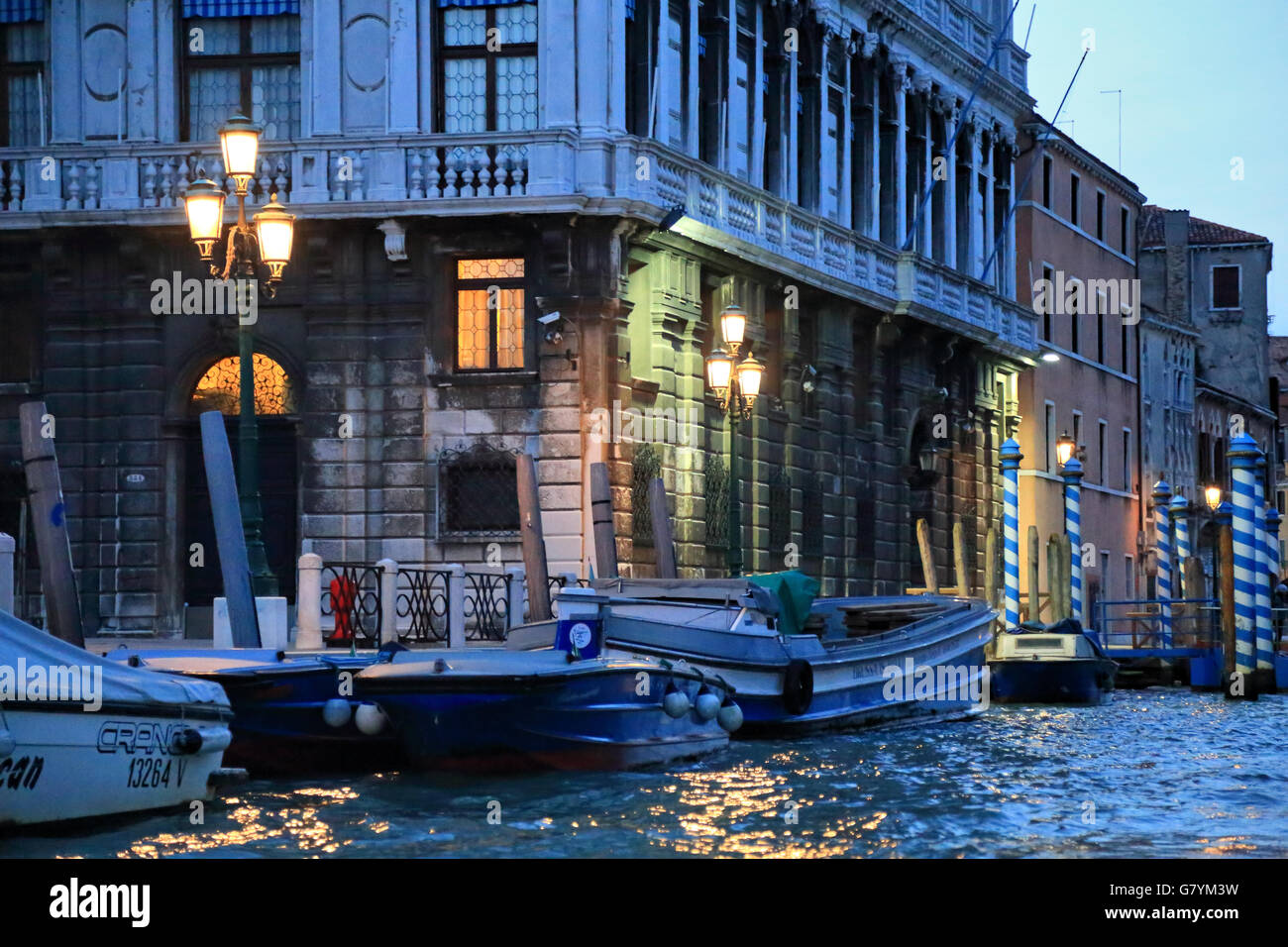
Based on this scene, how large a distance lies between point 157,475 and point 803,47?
11.9m

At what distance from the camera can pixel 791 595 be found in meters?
21.0

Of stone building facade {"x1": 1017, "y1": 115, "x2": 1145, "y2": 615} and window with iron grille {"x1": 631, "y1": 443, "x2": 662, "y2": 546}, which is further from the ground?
stone building facade {"x1": 1017, "y1": 115, "x2": 1145, "y2": 615}

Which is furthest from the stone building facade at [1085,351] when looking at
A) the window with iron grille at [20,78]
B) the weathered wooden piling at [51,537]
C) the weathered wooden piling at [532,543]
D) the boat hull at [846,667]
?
the weathered wooden piling at [51,537]

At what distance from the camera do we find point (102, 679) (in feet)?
40.1

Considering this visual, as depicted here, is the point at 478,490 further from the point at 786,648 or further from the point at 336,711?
the point at 336,711

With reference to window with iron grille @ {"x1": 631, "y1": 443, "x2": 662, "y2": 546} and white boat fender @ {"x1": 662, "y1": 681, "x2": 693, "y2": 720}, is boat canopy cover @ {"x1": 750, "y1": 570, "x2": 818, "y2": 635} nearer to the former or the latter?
white boat fender @ {"x1": 662, "y1": 681, "x2": 693, "y2": 720}

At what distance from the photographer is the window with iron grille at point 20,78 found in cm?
2598

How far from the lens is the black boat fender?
1983cm

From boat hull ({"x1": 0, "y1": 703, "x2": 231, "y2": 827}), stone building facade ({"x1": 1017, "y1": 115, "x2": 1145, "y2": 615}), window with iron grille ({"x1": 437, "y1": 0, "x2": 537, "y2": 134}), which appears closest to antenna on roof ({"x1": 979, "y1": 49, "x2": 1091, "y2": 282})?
stone building facade ({"x1": 1017, "y1": 115, "x2": 1145, "y2": 615})

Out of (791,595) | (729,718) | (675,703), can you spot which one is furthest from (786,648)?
(675,703)

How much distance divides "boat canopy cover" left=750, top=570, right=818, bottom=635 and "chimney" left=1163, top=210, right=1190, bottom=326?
41.8 m

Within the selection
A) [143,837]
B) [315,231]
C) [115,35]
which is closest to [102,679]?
[143,837]

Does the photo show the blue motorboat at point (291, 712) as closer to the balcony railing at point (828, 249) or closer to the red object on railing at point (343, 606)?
the red object on railing at point (343, 606)
